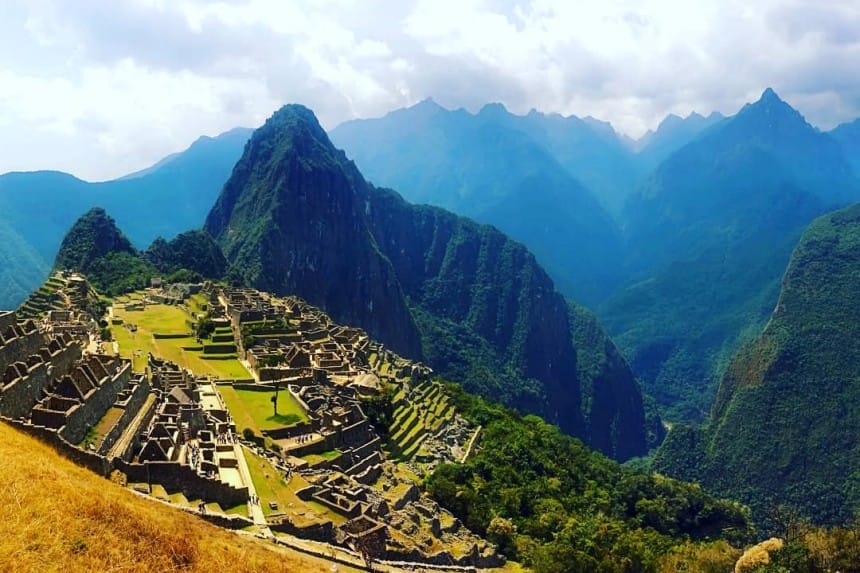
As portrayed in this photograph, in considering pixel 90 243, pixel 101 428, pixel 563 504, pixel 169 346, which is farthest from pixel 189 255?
pixel 101 428

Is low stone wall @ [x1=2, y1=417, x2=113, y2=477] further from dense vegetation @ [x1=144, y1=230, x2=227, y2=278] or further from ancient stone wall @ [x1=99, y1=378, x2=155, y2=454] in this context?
dense vegetation @ [x1=144, y1=230, x2=227, y2=278]

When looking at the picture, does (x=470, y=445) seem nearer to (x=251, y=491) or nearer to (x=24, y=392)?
(x=251, y=491)

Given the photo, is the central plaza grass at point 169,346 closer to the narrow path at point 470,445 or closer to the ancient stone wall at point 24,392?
the ancient stone wall at point 24,392

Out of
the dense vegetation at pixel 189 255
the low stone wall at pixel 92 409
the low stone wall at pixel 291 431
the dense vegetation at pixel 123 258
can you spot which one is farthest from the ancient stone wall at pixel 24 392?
the dense vegetation at pixel 189 255

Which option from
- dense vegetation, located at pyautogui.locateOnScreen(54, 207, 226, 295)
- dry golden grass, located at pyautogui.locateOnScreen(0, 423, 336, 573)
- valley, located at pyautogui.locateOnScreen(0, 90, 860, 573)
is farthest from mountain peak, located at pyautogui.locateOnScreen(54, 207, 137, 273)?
dry golden grass, located at pyautogui.locateOnScreen(0, 423, 336, 573)

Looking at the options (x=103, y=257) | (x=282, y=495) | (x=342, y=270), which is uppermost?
(x=342, y=270)

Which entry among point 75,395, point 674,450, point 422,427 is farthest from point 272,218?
point 75,395
